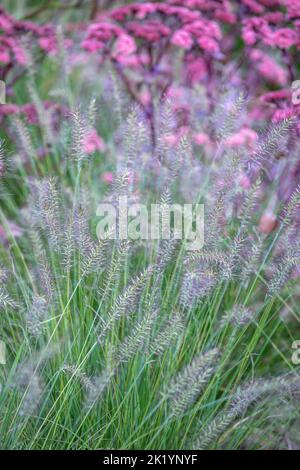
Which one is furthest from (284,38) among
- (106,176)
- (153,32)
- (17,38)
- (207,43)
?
(17,38)

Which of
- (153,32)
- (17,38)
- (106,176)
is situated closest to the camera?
(106,176)

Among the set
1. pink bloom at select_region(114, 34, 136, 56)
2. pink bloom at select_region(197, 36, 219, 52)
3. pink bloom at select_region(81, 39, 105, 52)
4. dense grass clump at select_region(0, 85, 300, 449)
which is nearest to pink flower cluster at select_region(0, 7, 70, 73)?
pink bloom at select_region(81, 39, 105, 52)

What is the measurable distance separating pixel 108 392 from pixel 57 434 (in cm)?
22

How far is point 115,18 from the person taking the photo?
4.50 m

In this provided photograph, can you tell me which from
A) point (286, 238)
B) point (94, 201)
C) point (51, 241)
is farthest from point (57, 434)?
point (94, 201)

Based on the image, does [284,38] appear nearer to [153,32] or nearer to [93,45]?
[153,32]

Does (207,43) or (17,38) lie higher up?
(207,43)

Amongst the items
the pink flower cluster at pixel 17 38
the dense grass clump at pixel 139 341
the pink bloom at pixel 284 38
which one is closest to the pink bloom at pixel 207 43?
the pink bloom at pixel 284 38

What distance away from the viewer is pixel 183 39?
4105 mm

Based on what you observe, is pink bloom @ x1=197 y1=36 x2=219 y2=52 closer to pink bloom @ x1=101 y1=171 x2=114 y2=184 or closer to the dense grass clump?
pink bloom @ x1=101 y1=171 x2=114 y2=184

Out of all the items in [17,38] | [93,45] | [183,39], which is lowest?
[17,38]

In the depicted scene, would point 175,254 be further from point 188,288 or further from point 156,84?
point 156,84

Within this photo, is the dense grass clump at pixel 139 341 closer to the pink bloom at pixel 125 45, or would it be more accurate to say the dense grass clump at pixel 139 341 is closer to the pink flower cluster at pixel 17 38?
the pink bloom at pixel 125 45

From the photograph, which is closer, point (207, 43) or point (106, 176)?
point (106, 176)
